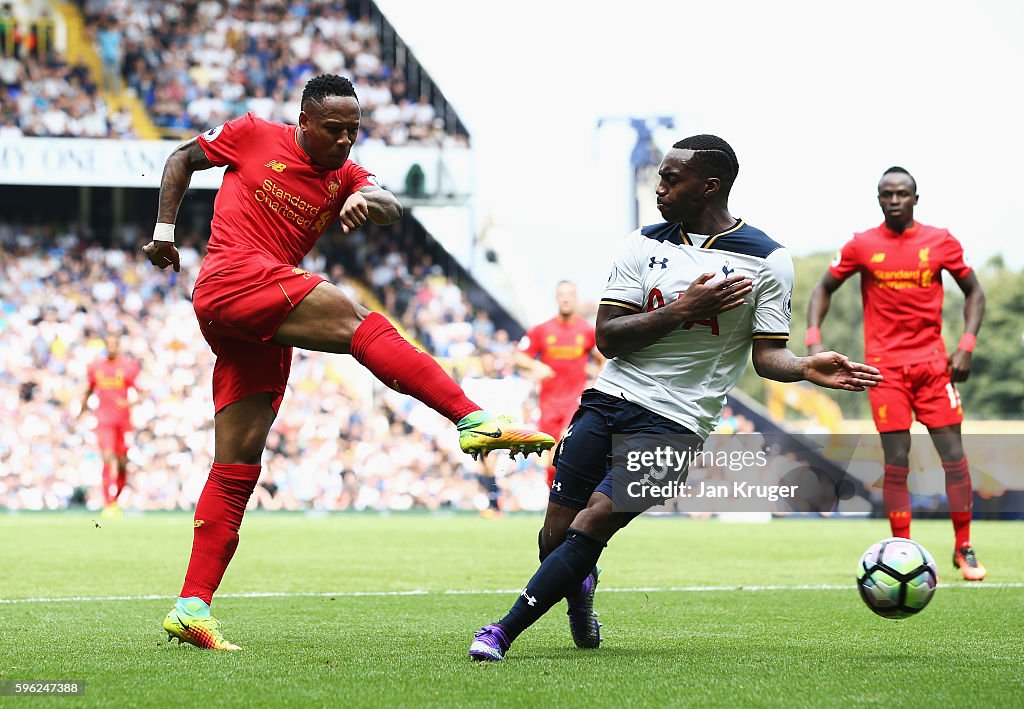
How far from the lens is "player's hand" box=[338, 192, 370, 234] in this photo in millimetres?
5457

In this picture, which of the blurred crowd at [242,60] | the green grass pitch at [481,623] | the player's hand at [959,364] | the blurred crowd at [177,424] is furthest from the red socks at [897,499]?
the blurred crowd at [242,60]

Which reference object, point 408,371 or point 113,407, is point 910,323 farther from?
point 113,407

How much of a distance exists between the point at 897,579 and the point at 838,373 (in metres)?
1.14

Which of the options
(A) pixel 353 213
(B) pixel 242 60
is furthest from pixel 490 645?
(B) pixel 242 60

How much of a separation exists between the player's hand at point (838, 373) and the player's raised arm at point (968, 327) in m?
4.49

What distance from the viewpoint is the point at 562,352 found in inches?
653

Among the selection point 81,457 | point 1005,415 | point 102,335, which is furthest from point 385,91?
point 1005,415

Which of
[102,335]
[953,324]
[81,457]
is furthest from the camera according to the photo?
[953,324]

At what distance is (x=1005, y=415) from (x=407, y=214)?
4536 cm

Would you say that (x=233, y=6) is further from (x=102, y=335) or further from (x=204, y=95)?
(x=102, y=335)

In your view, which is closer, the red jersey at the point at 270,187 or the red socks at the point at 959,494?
the red jersey at the point at 270,187

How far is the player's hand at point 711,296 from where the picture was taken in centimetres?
508

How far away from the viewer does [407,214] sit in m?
29.4

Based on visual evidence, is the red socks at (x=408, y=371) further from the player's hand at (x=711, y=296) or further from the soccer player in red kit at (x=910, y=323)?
the soccer player in red kit at (x=910, y=323)
